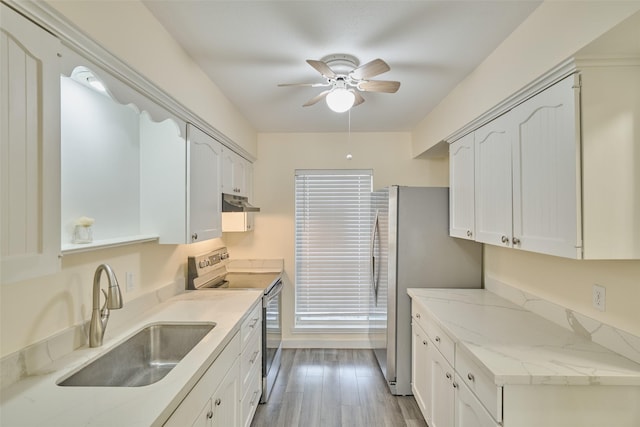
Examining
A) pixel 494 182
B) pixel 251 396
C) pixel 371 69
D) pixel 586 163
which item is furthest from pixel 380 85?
pixel 251 396

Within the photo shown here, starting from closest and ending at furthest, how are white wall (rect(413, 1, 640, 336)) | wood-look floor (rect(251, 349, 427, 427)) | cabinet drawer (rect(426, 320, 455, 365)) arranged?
white wall (rect(413, 1, 640, 336)) < cabinet drawer (rect(426, 320, 455, 365)) < wood-look floor (rect(251, 349, 427, 427))

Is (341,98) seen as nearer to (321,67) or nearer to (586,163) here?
(321,67)

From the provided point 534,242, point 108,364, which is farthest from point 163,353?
point 534,242

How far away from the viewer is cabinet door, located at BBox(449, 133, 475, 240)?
2.31 m

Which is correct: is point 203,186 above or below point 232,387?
above

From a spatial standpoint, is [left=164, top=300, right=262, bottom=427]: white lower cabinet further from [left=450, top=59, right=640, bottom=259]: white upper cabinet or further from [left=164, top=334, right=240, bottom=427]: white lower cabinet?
[left=450, top=59, right=640, bottom=259]: white upper cabinet

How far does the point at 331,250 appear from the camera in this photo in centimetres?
378

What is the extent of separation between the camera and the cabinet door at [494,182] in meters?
1.86

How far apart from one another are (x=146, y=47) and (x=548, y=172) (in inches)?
79.8

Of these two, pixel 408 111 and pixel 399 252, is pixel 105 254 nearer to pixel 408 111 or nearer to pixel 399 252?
pixel 399 252

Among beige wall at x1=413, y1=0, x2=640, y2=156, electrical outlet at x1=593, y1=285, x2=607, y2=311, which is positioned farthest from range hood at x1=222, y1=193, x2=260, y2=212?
electrical outlet at x1=593, y1=285, x2=607, y2=311

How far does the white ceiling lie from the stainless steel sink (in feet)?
5.36

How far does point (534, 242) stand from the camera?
5.34 ft

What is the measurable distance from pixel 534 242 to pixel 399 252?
3.74 ft
